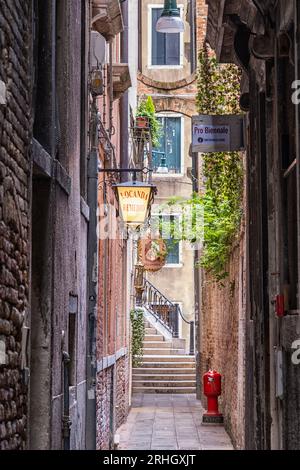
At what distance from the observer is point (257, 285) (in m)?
12.0

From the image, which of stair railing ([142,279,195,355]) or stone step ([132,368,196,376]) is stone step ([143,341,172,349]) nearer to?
stone step ([132,368,196,376])

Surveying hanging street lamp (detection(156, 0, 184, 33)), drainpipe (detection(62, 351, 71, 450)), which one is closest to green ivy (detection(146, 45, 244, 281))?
hanging street lamp (detection(156, 0, 184, 33))

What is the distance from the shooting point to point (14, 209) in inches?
300

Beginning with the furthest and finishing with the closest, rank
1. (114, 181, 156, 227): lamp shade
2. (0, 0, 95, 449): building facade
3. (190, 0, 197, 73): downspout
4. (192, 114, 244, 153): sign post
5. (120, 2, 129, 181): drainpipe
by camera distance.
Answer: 1. (190, 0, 197, 73): downspout
2. (120, 2, 129, 181): drainpipe
3. (114, 181, 156, 227): lamp shade
4. (192, 114, 244, 153): sign post
5. (0, 0, 95, 449): building facade

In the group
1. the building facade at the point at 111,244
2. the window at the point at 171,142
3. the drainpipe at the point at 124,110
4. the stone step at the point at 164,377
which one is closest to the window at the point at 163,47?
the window at the point at 171,142

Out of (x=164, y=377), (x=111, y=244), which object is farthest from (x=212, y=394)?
(x=164, y=377)

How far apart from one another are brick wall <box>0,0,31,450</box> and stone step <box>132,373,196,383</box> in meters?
23.1

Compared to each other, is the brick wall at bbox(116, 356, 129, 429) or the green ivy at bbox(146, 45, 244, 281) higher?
the green ivy at bbox(146, 45, 244, 281)

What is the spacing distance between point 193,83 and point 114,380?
58.3 feet

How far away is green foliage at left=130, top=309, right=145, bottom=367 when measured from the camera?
29547mm

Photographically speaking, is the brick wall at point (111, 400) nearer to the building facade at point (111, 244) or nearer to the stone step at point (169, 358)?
the building facade at point (111, 244)

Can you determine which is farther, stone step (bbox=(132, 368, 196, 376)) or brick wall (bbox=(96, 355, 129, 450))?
stone step (bbox=(132, 368, 196, 376))

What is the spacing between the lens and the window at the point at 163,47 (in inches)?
1534

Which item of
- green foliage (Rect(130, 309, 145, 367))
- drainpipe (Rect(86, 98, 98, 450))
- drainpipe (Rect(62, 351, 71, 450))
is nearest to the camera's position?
drainpipe (Rect(62, 351, 71, 450))
